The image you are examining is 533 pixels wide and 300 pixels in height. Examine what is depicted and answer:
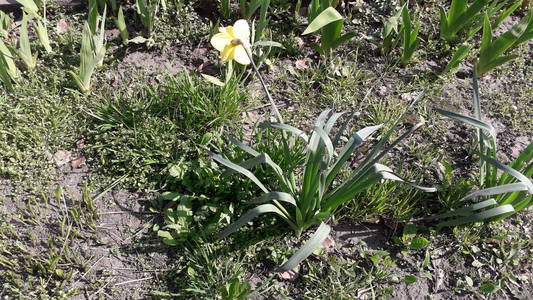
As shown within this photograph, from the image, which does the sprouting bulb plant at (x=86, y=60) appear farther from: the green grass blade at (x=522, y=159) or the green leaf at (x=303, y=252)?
the green grass blade at (x=522, y=159)

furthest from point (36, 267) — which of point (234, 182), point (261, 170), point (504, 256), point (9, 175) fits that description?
point (504, 256)

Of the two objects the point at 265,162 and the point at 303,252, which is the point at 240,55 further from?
the point at 303,252

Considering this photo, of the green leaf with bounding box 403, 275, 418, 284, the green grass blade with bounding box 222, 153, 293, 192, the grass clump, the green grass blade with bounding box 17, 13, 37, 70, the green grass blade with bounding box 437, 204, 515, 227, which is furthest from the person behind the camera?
the green grass blade with bounding box 17, 13, 37, 70

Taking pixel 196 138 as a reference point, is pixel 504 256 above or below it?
below

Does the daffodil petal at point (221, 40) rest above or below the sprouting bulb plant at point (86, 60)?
above

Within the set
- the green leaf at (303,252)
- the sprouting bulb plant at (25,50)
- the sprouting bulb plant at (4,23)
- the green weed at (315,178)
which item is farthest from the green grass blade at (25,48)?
the green leaf at (303,252)

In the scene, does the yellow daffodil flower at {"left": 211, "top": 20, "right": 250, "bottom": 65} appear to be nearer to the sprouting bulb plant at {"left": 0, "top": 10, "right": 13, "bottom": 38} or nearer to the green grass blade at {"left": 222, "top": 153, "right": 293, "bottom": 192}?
the green grass blade at {"left": 222, "top": 153, "right": 293, "bottom": 192}

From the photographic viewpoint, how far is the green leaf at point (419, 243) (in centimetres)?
207

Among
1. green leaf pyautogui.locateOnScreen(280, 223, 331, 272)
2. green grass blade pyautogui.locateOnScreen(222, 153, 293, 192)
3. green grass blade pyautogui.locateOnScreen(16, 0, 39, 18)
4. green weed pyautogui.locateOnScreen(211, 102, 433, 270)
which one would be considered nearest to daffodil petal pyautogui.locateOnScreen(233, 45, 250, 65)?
green weed pyautogui.locateOnScreen(211, 102, 433, 270)

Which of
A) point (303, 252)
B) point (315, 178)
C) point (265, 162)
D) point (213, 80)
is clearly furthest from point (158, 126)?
point (303, 252)

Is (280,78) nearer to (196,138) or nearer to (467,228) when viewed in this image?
(196,138)

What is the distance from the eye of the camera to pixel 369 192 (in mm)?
2193

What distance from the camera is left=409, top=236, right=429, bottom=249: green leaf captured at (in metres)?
2.07

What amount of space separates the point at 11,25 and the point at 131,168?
1422 millimetres
